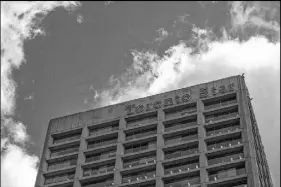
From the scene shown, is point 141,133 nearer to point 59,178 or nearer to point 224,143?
point 224,143

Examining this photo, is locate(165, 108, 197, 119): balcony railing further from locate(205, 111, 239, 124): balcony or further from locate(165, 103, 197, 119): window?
locate(205, 111, 239, 124): balcony

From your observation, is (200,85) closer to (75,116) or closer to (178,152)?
(178,152)

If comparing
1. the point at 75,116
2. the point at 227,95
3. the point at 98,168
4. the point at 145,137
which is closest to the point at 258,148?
the point at 227,95

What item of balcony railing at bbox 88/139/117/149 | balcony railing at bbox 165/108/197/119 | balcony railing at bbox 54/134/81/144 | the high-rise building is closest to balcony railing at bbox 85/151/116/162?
the high-rise building

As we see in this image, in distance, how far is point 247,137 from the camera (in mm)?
88938

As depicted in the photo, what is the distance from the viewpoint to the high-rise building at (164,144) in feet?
288

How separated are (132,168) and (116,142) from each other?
25.3 ft

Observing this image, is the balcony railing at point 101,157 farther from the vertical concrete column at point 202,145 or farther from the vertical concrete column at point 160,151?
the vertical concrete column at point 202,145

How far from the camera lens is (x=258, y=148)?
310 feet

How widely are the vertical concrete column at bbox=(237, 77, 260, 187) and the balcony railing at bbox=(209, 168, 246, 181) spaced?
1.48 meters

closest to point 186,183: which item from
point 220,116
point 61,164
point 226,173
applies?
point 226,173

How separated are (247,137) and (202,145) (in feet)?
21.1

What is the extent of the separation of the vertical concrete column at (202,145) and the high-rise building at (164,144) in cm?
14

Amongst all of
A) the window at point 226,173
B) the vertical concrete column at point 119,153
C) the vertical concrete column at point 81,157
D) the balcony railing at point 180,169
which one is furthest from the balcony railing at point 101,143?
the window at point 226,173
